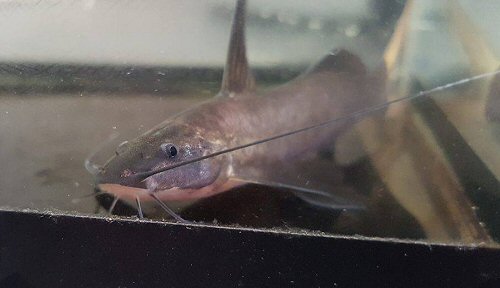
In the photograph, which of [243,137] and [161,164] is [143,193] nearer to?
[161,164]

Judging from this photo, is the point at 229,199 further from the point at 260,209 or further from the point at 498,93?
the point at 498,93

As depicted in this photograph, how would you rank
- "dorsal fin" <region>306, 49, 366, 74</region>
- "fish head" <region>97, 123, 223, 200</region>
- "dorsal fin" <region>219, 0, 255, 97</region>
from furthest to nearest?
"dorsal fin" <region>306, 49, 366, 74</region>
"dorsal fin" <region>219, 0, 255, 97</region>
"fish head" <region>97, 123, 223, 200</region>

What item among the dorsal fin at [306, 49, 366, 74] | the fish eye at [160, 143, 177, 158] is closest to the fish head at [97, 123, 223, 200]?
the fish eye at [160, 143, 177, 158]

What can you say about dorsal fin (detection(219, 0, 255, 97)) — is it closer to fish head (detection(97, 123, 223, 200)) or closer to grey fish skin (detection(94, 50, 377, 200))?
grey fish skin (detection(94, 50, 377, 200))

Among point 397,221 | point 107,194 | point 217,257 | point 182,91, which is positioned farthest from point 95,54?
point 397,221

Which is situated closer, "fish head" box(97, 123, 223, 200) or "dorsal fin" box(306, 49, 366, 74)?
"fish head" box(97, 123, 223, 200)

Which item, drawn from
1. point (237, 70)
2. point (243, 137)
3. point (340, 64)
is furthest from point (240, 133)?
point (340, 64)

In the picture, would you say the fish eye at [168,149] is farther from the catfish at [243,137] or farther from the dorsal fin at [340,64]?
the dorsal fin at [340,64]
